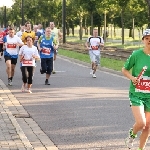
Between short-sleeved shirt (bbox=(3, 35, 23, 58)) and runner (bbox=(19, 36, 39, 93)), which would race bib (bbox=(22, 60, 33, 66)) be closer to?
runner (bbox=(19, 36, 39, 93))

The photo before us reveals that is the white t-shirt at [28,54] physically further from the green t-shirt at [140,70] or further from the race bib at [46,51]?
the green t-shirt at [140,70]

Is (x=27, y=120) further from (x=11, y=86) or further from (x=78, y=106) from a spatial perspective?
(x=11, y=86)

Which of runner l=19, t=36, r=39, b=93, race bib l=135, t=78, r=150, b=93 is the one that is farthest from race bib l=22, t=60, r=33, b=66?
race bib l=135, t=78, r=150, b=93

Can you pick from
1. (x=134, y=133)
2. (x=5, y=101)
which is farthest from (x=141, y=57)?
(x=5, y=101)

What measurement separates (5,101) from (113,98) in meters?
2.66

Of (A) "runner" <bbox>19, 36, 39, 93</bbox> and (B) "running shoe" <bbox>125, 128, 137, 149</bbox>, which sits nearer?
(B) "running shoe" <bbox>125, 128, 137, 149</bbox>

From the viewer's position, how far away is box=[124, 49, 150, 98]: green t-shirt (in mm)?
7207

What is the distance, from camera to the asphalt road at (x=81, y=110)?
344 inches

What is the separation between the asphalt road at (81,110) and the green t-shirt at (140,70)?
3.56 ft

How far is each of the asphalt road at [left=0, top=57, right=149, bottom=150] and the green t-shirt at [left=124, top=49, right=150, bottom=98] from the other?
1.09 m

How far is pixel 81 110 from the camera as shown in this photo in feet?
39.1

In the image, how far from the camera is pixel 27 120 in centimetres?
1076

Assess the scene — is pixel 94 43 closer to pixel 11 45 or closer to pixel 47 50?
pixel 47 50

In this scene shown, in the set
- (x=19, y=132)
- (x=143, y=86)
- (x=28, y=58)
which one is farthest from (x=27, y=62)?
(x=143, y=86)
